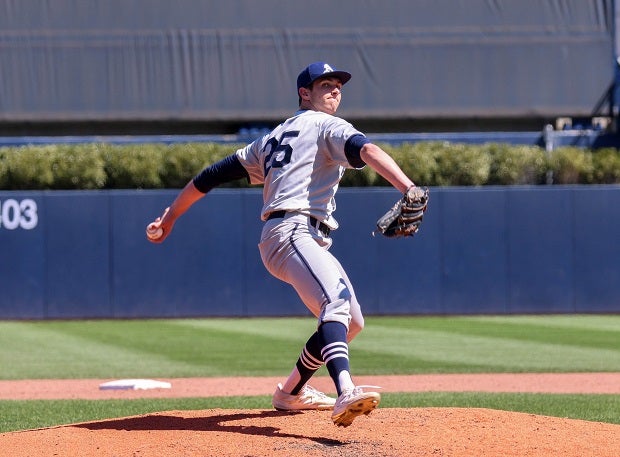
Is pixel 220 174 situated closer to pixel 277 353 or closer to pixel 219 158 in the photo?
pixel 277 353

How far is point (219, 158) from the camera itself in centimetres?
1850

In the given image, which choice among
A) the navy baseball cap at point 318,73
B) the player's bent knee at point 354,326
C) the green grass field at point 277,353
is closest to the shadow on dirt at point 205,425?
the player's bent knee at point 354,326

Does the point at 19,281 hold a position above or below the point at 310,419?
above

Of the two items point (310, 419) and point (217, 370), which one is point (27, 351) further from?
point (310, 419)

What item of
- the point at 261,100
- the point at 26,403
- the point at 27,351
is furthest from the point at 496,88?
the point at 26,403

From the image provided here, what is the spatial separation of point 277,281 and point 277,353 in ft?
16.8

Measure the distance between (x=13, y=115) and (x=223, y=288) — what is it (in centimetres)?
776

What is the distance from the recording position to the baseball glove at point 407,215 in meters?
4.78

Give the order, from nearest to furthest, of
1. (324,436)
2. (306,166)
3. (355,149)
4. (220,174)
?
(355,149) → (324,436) → (306,166) → (220,174)

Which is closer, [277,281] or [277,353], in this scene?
[277,353]

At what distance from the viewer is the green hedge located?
715 inches

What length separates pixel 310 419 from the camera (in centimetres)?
573

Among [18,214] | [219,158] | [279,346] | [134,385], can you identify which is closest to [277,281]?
[219,158]

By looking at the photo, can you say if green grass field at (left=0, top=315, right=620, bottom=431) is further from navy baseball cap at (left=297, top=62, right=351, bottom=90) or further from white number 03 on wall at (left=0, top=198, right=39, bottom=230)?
navy baseball cap at (left=297, top=62, right=351, bottom=90)
